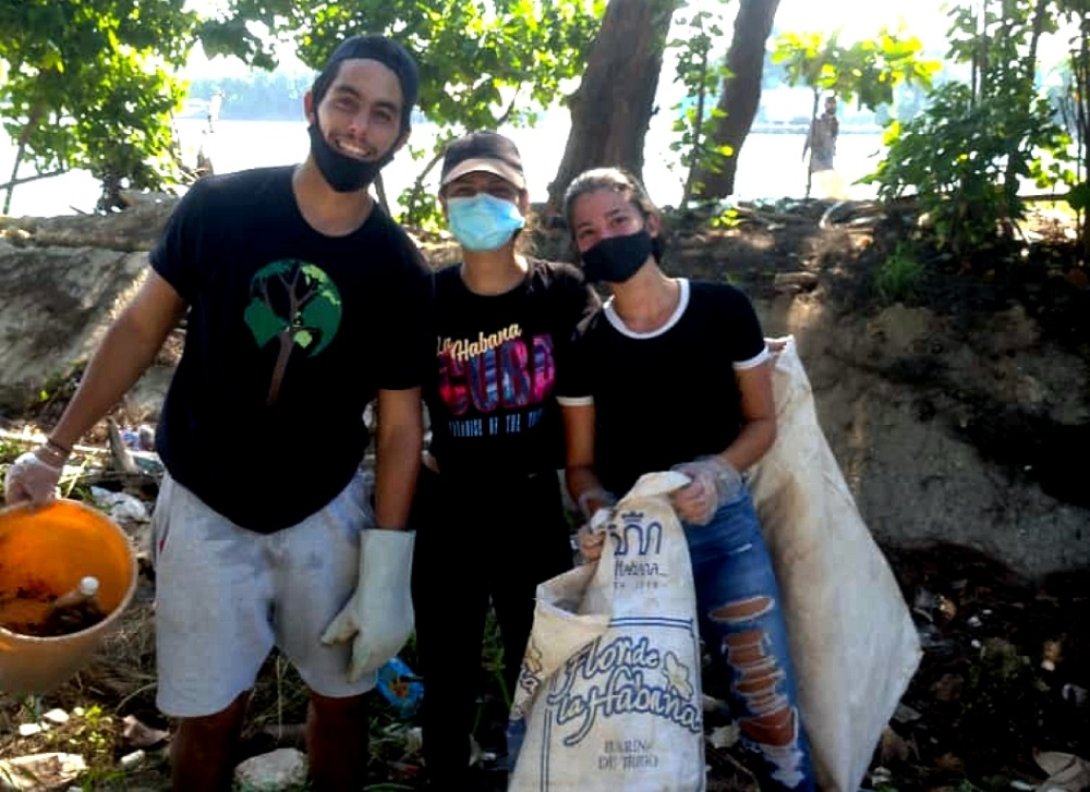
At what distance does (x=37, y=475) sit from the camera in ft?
8.99

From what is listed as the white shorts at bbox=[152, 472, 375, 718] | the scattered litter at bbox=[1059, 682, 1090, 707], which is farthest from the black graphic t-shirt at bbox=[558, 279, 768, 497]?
the scattered litter at bbox=[1059, 682, 1090, 707]

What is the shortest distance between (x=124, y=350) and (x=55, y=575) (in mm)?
836

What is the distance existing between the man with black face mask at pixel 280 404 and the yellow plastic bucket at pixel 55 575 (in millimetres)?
299

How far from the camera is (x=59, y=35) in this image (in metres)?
6.18

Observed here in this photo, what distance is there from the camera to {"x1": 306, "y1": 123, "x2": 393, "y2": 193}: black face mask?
2.62m

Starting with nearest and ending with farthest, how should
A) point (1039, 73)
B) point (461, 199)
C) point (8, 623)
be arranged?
point (461, 199) < point (8, 623) < point (1039, 73)

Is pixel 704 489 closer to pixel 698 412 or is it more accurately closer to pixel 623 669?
pixel 698 412

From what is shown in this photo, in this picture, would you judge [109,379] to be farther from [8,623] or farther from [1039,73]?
[1039,73]

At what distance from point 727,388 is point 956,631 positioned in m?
2.06

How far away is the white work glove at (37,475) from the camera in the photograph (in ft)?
8.99

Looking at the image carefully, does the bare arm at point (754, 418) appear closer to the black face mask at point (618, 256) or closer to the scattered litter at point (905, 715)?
the black face mask at point (618, 256)

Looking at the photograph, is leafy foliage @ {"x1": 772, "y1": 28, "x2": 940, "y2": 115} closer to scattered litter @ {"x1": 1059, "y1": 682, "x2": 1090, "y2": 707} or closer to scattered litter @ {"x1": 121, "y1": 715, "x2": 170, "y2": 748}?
scattered litter @ {"x1": 1059, "y1": 682, "x2": 1090, "y2": 707}

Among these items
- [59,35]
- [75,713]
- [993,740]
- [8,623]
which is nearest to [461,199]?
[8,623]

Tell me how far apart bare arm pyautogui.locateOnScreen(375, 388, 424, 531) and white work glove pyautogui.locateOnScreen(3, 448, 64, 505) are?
723 mm
